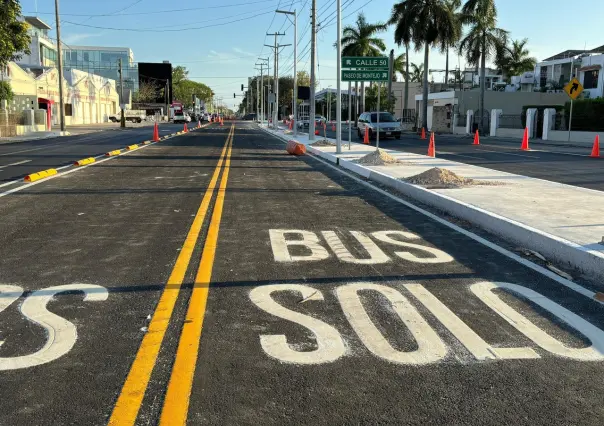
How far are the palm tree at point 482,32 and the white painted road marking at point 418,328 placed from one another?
4619 cm

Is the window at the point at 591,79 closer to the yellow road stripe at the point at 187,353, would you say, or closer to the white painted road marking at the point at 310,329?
the yellow road stripe at the point at 187,353

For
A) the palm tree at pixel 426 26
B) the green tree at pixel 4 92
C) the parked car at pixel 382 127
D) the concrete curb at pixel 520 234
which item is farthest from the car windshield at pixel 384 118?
the concrete curb at pixel 520 234

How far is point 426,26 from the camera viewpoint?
5038 centimetres

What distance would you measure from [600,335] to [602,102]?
3516 cm

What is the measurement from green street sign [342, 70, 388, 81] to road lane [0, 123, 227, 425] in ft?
37.7

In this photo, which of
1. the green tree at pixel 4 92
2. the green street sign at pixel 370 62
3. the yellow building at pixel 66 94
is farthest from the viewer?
the yellow building at pixel 66 94

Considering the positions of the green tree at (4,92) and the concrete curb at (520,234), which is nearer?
the concrete curb at (520,234)

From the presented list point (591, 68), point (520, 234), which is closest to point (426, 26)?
point (591, 68)

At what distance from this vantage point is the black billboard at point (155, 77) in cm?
12438

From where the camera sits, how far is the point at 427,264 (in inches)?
243

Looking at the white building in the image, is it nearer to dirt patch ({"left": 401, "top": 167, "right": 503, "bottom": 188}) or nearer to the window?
the window

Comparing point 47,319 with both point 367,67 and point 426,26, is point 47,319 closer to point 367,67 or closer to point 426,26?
point 367,67

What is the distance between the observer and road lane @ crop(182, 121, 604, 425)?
10.4 ft

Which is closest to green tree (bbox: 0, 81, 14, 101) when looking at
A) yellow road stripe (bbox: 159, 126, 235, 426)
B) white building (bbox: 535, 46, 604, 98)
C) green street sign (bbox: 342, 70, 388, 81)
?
green street sign (bbox: 342, 70, 388, 81)
